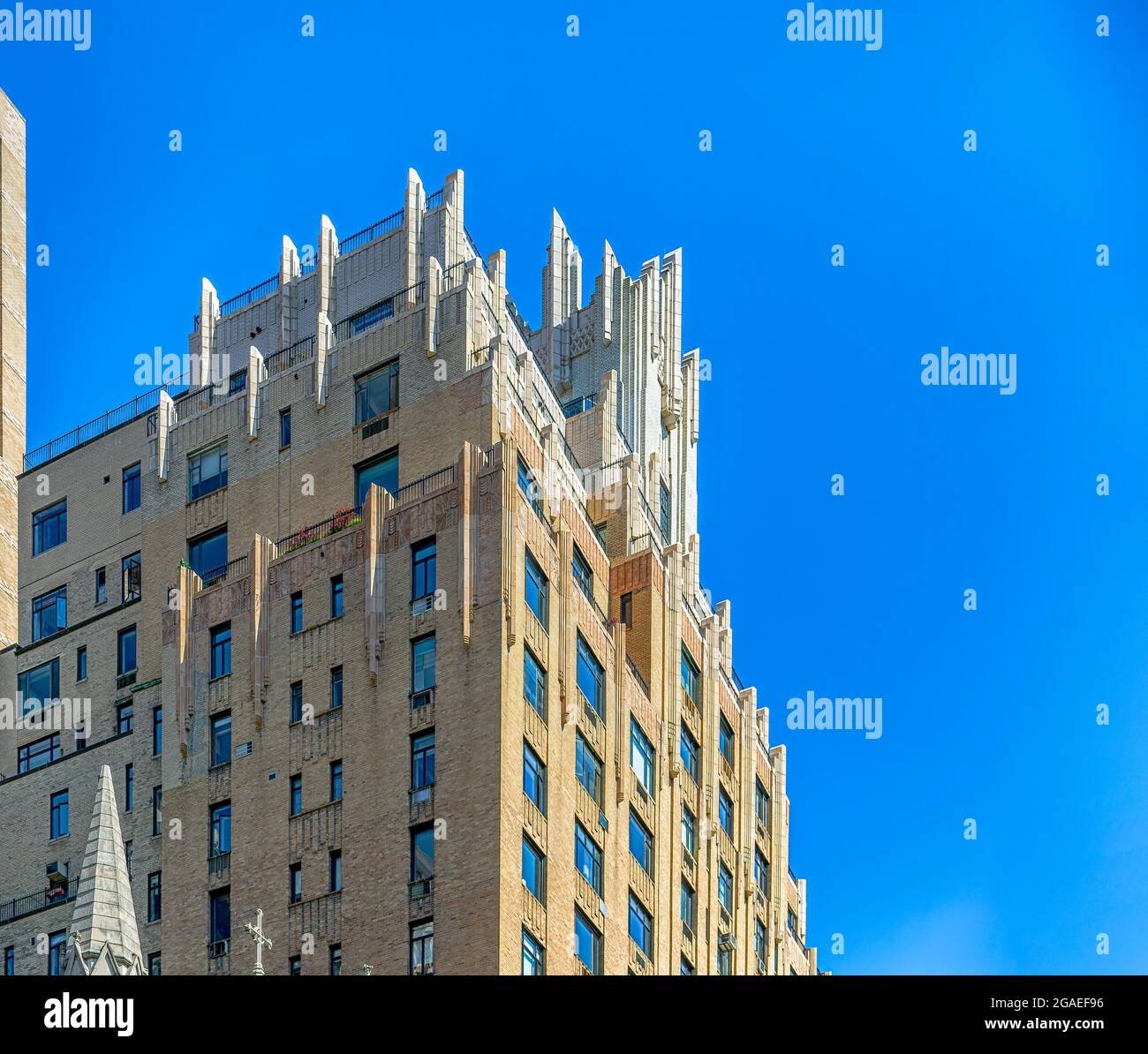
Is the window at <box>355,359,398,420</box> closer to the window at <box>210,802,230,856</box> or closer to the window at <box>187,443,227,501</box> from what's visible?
the window at <box>187,443,227,501</box>

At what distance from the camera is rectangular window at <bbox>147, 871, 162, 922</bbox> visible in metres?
79.2

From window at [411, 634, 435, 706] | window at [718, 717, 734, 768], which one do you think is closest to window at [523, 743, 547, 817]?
window at [411, 634, 435, 706]

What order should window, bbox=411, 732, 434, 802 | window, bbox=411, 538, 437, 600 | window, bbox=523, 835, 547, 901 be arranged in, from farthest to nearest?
window, bbox=411, 538, 437, 600 < window, bbox=411, 732, 434, 802 < window, bbox=523, 835, 547, 901

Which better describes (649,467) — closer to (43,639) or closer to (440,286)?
(440,286)

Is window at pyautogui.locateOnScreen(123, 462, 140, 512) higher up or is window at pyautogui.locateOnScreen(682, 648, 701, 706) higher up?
window at pyautogui.locateOnScreen(123, 462, 140, 512)

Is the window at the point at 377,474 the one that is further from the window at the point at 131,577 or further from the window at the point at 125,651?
the window at the point at 125,651

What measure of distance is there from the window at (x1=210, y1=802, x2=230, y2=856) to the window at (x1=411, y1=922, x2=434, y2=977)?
800 centimetres

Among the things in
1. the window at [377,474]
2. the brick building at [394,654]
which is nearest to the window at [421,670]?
the brick building at [394,654]

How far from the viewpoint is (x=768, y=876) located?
102188 millimetres

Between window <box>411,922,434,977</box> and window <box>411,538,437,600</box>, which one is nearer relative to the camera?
window <box>411,922,434,977</box>

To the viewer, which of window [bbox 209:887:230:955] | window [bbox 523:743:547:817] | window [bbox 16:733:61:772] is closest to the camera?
window [bbox 523:743:547:817]

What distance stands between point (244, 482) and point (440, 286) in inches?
329

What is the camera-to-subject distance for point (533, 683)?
7712 centimetres
